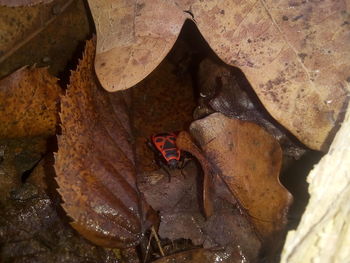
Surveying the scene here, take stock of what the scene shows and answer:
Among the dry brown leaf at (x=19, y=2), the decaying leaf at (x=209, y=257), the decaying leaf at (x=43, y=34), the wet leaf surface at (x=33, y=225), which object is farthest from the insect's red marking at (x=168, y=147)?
the dry brown leaf at (x=19, y=2)

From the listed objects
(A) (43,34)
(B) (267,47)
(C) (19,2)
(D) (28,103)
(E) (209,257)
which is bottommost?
(E) (209,257)

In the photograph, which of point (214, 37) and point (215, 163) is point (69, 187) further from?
point (214, 37)

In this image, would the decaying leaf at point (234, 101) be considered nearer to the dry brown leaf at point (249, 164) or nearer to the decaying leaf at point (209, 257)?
the dry brown leaf at point (249, 164)

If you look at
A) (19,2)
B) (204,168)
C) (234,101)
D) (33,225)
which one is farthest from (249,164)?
(19,2)

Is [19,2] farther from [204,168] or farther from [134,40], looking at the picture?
[204,168]

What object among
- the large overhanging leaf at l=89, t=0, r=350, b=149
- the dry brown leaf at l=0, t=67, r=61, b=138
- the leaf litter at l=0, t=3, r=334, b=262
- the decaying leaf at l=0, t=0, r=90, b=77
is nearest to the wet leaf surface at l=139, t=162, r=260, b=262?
the leaf litter at l=0, t=3, r=334, b=262

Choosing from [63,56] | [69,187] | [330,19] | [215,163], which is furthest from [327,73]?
[63,56]

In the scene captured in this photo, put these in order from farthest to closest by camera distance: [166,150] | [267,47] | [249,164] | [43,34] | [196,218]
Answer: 1. [43,34]
2. [166,150]
3. [196,218]
4. [249,164]
5. [267,47]
